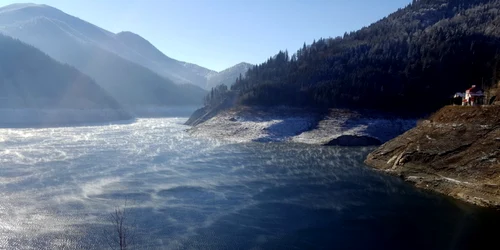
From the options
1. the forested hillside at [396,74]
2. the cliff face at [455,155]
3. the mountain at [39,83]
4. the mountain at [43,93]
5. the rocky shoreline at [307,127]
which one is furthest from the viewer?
the mountain at [39,83]

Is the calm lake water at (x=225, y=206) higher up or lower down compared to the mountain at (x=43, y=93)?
lower down

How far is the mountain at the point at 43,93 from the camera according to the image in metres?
131

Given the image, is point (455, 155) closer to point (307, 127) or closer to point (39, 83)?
point (307, 127)

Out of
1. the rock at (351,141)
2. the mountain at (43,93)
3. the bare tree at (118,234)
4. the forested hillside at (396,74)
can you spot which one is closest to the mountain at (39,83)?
the mountain at (43,93)

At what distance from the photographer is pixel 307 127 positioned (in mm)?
78375

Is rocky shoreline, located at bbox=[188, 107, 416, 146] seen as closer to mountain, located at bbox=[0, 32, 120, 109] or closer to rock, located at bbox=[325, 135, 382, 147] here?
rock, located at bbox=[325, 135, 382, 147]

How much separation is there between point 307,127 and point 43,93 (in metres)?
121

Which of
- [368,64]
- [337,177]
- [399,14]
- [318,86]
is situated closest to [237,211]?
[337,177]

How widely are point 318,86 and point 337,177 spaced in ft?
203

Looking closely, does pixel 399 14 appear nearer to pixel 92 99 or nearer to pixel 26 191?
pixel 92 99

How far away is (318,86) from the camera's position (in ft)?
329

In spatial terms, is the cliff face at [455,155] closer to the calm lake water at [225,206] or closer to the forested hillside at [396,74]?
the calm lake water at [225,206]

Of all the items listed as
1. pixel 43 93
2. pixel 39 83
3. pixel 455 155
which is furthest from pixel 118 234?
pixel 39 83

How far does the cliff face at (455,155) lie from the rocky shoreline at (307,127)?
2287 cm
